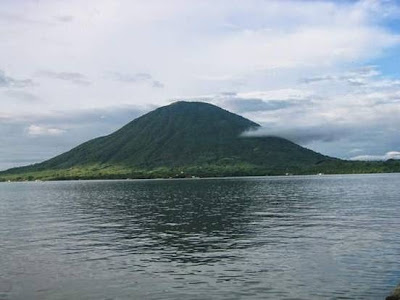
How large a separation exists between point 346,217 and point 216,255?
40.6 meters

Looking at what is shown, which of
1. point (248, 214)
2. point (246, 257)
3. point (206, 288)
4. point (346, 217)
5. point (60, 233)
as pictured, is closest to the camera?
point (206, 288)

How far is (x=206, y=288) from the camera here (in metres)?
35.5

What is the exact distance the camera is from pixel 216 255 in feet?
159

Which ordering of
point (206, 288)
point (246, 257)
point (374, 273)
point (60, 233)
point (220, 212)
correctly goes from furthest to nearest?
point (220, 212), point (60, 233), point (246, 257), point (374, 273), point (206, 288)

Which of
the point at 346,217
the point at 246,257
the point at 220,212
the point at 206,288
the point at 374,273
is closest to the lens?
the point at 206,288

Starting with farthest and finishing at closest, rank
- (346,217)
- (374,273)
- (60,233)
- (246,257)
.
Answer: (346,217)
(60,233)
(246,257)
(374,273)

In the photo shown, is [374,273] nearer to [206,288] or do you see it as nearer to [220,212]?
[206,288]

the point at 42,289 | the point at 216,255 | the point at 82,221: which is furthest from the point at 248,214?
the point at 42,289

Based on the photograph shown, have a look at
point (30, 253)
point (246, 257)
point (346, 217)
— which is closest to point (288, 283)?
point (246, 257)

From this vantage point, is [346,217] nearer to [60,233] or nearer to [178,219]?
[178,219]

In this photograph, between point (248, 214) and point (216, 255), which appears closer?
point (216, 255)

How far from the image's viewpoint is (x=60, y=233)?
69.1 metres

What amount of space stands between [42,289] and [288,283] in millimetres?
18094

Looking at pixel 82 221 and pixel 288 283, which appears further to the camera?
pixel 82 221
